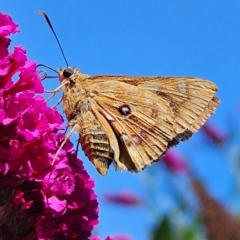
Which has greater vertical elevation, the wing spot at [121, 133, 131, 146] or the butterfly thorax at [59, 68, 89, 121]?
the butterfly thorax at [59, 68, 89, 121]

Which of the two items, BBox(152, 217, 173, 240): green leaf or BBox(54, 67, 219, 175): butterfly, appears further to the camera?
BBox(152, 217, 173, 240): green leaf

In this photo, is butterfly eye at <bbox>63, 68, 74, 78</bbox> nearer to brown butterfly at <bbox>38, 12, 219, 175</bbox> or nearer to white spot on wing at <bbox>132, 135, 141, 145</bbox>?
brown butterfly at <bbox>38, 12, 219, 175</bbox>

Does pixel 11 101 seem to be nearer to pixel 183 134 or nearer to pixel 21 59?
pixel 21 59

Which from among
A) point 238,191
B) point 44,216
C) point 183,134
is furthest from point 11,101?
point 238,191

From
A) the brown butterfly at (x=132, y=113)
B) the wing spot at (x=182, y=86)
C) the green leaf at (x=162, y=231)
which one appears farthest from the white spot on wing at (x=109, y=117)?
the green leaf at (x=162, y=231)

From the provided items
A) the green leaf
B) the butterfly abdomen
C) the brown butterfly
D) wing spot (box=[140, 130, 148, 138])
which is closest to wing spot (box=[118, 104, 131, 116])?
the brown butterfly

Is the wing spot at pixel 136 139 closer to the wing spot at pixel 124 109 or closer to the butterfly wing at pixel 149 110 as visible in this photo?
the butterfly wing at pixel 149 110

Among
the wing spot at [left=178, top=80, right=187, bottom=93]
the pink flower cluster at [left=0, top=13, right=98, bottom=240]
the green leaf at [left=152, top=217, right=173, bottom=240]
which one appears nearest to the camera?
the pink flower cluster at [left=0, top=13, right=98, bottom=240]
